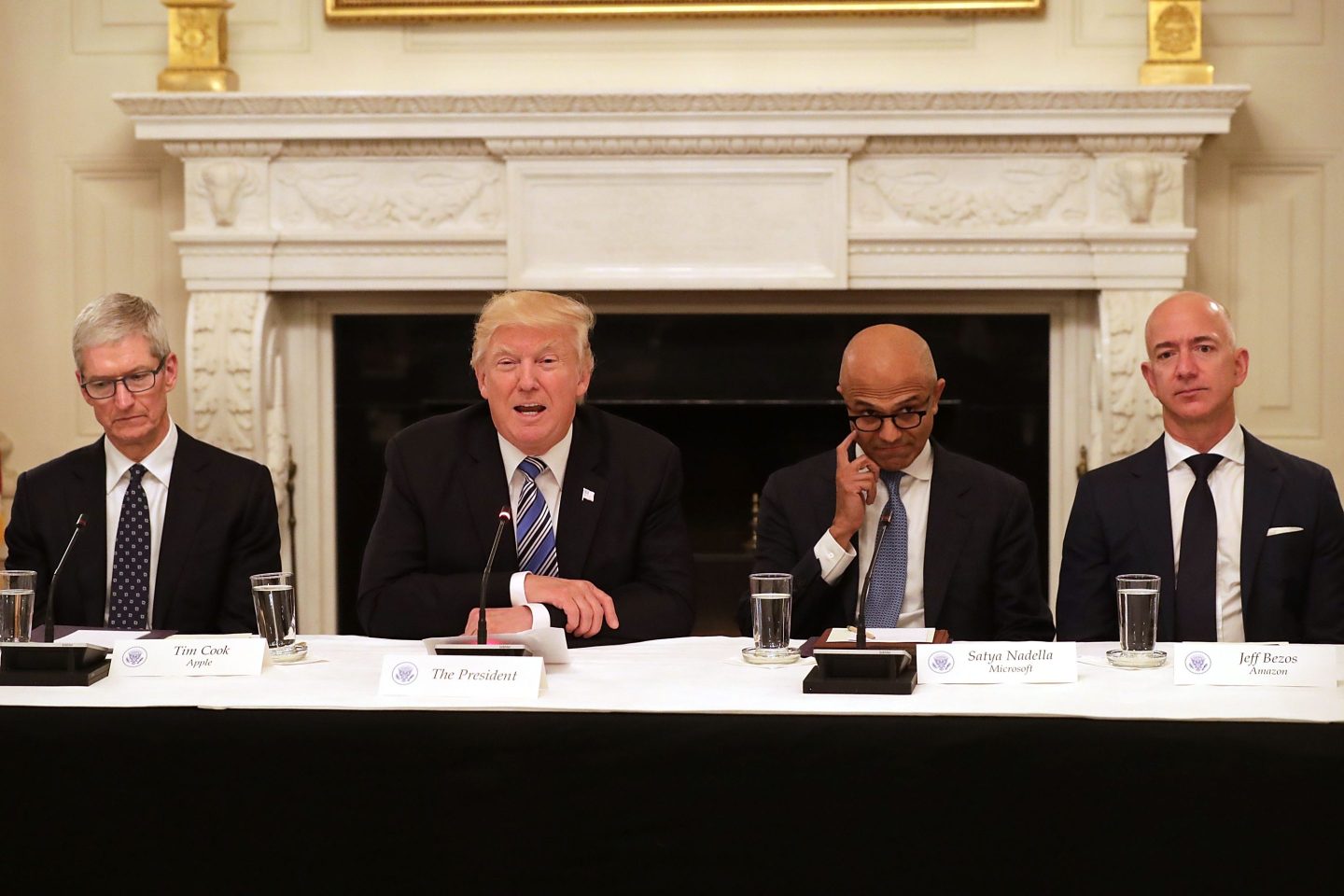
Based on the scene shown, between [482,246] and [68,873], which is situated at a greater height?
[482,246]

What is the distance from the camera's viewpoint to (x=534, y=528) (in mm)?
2568

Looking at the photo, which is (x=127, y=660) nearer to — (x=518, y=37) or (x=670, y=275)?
(x=670, y=275)

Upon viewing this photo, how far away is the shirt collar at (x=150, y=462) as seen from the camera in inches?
105

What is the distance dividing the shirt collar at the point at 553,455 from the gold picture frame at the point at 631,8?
7.02ft

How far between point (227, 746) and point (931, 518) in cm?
137

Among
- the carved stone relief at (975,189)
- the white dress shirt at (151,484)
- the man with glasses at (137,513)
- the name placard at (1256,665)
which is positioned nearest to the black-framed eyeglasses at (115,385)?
the man with glasses at (137,513)

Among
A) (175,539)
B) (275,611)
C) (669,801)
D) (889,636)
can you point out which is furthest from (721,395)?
(669,801)

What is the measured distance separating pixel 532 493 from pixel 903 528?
2.29 feet

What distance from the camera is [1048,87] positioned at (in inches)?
162

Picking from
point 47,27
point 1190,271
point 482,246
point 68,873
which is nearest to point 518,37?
point 482,246

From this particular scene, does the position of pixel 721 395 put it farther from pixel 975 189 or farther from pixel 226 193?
pixel 226 193

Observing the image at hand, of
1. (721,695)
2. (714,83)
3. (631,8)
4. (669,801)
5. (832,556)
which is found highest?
(631,8)

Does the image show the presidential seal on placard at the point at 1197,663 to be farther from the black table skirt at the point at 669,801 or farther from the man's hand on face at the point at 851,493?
the man's hand on face at the point at 851,493

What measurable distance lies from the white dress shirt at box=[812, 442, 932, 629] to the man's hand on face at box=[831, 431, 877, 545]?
0.05 feet
